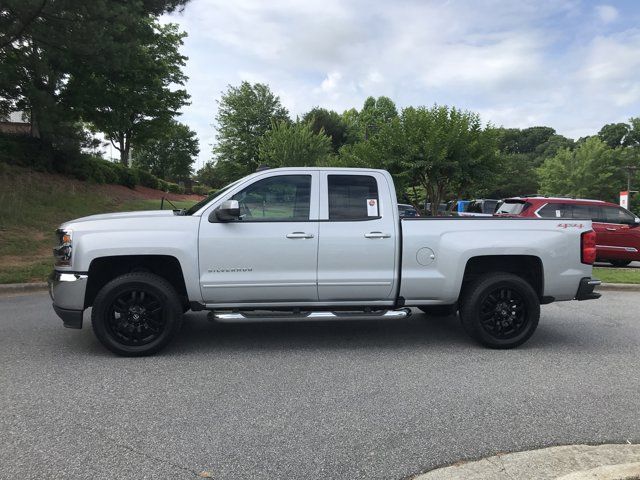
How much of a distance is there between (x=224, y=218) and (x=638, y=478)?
390 cm

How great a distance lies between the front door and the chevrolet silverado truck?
0.01 m

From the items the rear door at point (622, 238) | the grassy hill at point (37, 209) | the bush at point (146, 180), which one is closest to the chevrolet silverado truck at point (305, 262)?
the grassy hill at point (37, 209)

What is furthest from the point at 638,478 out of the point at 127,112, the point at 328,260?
the point at 127,112

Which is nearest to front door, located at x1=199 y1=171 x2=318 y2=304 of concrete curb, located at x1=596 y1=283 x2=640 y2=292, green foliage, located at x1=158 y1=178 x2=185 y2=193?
concrete curb, located at x1=596 y1=283 x2=640 y2=292

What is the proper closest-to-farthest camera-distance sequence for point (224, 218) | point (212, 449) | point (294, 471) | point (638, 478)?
point (638, 478) → point (294, 471) → point (212, 449) → point (224, 218)

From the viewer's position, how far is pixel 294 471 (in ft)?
9.86

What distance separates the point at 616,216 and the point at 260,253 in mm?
12572

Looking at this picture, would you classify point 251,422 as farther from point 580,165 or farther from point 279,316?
point 580,165

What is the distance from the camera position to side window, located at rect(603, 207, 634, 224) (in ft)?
45.8

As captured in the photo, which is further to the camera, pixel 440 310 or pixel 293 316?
pixel 440 310

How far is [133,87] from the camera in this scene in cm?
2333

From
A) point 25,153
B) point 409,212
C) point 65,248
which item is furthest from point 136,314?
point 25,153

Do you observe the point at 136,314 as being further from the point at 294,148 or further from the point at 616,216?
the point at 294,148

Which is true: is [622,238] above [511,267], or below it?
above
